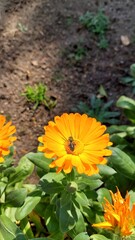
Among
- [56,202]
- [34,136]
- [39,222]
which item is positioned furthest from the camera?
[34,136]

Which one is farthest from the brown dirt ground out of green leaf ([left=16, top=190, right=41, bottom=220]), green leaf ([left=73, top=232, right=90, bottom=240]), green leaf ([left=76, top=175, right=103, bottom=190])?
green leaf ([left=73, top=232, right=90, bottom=240])

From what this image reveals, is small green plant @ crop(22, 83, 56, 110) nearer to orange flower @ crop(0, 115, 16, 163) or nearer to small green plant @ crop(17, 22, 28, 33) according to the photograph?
small green plant @ crop(17, 22, 28, 33)

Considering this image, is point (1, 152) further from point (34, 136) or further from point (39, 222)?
point (34, 136)

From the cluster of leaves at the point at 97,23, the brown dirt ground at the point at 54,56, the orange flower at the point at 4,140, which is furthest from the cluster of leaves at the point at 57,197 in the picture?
the cluster of leaves at the point at 97,23

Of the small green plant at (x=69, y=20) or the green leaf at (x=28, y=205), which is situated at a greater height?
the small green plant at (x=69, y=20)

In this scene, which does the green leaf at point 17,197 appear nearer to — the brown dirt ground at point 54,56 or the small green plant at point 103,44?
the brown dirt ground at point 54,56

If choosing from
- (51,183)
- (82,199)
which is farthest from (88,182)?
(51,183)

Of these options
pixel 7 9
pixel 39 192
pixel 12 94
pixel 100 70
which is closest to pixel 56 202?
pixel 39 192
